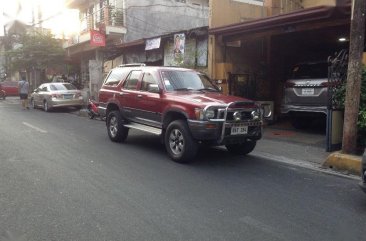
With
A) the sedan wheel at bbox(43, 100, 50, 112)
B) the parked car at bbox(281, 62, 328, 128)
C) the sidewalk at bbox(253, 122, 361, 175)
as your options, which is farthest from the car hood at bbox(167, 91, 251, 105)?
the sedan wheel at bbox(43, 100, 50, 112)

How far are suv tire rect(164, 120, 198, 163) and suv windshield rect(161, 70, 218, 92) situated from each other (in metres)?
1.00

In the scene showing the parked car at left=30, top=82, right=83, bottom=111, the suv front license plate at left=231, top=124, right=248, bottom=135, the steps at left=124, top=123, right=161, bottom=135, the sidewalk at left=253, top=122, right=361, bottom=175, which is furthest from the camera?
the parked car at left=30, top=82, right=83, bottom=111

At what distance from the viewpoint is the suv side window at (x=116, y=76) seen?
1007cm

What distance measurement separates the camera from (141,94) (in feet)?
29.8

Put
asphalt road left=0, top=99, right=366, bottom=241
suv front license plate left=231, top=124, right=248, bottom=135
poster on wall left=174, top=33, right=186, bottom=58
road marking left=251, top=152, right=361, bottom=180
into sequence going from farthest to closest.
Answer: poster on wall left=174, top=33, right=186, bottom=58, suv front license plate left=231, top=124, right=248, bottom=135, road marking left=251, top=152, right=361, bottom=180, asphalt road left=0, top=99, right=366, bottom=241

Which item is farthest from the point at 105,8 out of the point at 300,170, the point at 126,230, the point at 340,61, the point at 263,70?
the point at 126,230

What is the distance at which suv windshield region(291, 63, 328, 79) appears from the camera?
11.4m

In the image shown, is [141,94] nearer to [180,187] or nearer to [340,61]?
[180,187]

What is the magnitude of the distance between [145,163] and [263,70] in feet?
27.8

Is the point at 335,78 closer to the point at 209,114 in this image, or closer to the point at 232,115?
the point at 232,115

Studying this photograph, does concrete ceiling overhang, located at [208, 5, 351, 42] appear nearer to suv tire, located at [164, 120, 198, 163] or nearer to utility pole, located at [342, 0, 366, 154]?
utility pole, located at [342, 0, 366, 154]

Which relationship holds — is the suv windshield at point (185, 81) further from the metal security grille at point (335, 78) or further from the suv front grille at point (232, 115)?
the metal security grille at point (335, 78)

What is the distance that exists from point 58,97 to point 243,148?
1270 cm

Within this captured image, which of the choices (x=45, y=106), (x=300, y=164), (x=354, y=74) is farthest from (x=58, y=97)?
(x=354, y=74)
